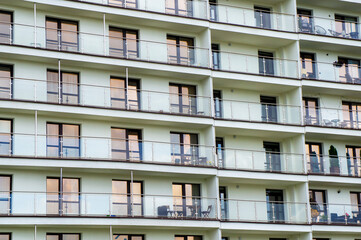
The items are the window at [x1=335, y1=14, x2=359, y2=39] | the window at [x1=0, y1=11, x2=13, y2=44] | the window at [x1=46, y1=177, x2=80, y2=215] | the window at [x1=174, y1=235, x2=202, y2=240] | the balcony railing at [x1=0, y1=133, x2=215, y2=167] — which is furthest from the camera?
the window at [x1=335, y1=14, x2=359, y2=39]

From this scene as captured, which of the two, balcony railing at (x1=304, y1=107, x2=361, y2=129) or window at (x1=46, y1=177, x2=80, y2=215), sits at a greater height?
balcony railing at (x1=304, y1=107, x2=361, y2=129)

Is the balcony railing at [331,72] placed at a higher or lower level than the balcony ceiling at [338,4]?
lower

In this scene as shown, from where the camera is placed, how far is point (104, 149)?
3244 cm

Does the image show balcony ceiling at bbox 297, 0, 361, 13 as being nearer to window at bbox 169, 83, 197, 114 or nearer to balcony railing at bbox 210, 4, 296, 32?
balcony railing at bbox 210, 4, 296, 32

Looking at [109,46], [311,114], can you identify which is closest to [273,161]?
[311,114]

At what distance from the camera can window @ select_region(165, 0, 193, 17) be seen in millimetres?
36594

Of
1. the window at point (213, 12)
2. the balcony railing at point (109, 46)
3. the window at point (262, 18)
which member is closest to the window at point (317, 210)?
the balcony railing at point (109, 46)

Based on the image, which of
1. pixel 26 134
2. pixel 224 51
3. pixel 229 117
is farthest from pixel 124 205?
pixel 224 51

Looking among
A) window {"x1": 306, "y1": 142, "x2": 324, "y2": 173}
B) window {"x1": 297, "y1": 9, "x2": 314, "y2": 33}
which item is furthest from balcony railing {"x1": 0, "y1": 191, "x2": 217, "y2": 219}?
window {"x1": 297, "y1": 9, "x2": 314, "y2": 33}

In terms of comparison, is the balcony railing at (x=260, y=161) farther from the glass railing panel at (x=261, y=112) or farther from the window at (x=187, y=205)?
the window at (x=187, y=205)

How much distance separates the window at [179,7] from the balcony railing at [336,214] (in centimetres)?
1104

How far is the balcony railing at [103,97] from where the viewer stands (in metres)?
31.7

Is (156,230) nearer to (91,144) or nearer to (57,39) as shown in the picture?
(91,144)

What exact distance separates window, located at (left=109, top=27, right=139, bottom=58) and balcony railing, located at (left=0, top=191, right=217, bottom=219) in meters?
6.70
